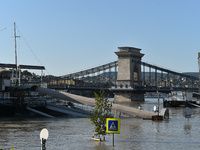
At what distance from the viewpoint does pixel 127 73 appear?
175 metres

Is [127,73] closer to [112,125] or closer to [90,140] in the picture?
[90,140]

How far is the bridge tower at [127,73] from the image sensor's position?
543 feet

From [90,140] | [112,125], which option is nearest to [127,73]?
[90,140]

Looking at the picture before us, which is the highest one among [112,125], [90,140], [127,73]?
[127,73]

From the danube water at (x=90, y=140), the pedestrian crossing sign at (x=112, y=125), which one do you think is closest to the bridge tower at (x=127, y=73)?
the danube water at (x=90, y=140)

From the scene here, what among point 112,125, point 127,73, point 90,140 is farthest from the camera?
point 127,73

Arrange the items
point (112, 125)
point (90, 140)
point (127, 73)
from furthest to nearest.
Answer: point (127, 73) → point (90, 140) → point (112, 125)

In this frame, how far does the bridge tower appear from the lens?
165488 mm

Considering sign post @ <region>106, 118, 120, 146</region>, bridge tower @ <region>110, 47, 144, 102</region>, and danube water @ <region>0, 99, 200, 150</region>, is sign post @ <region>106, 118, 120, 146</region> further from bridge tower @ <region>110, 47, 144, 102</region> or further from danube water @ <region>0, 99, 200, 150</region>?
bridge tower @ <region>110, 47, 144, 102</region>

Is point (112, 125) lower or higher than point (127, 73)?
lower

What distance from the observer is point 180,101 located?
112m

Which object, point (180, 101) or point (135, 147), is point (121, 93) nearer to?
point (180, 101)

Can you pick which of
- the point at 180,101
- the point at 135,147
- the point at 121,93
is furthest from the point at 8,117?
the point at 121,93

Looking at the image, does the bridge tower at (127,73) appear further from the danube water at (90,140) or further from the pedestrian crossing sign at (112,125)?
the pedestrian crossing sign at (112,125)
